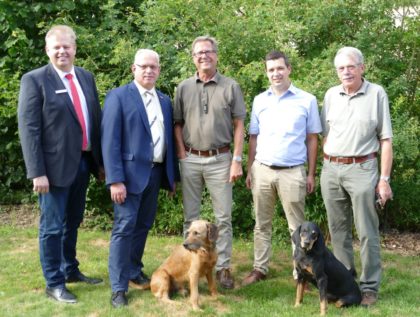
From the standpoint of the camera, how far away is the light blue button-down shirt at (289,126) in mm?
5145

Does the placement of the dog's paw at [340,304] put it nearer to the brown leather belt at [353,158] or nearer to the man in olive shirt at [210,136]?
the man in olive shirt at [210,136]

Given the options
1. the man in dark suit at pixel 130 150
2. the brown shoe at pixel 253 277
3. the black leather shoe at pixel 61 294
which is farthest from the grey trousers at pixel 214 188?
the black leather shoe at pixel 61 294

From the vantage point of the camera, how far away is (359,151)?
189 inches

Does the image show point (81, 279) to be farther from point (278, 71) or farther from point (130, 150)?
point (278, 71)

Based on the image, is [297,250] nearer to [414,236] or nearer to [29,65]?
[414,236]

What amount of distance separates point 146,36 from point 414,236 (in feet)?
15.6

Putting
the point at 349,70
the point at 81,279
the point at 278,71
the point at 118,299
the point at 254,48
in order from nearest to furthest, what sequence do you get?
the point at 349,70 < the point at 118,299 < the point at 278,71 < the point at 81,279 < the point at 254,48

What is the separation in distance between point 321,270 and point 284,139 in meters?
1.28

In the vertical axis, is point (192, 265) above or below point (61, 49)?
below

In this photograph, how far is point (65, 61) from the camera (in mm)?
4906

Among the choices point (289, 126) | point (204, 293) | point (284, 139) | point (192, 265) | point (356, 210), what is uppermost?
point (289, 126)

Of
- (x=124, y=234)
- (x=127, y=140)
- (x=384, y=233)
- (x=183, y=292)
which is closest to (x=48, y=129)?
(x=127, y=140)

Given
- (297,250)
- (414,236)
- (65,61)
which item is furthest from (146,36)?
(414,236)

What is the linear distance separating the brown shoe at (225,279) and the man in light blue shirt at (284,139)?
2.79 ft
